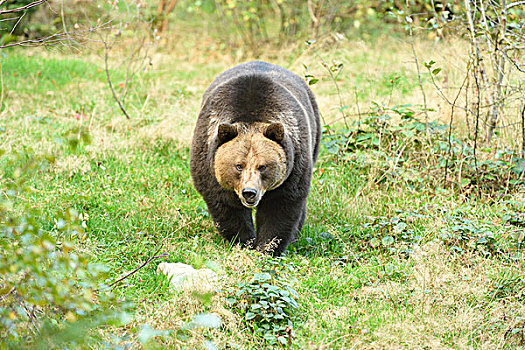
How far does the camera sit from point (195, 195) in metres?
7.03

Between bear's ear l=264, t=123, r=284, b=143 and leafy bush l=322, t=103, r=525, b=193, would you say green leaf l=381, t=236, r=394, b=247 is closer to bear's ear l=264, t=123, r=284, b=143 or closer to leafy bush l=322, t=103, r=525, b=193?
leafy bush l=322, t=103, r=525, b=193

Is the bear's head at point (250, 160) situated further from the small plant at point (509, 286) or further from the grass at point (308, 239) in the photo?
→ the small plant at point (509, 286)

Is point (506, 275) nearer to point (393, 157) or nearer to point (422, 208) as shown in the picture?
point (422, 208)

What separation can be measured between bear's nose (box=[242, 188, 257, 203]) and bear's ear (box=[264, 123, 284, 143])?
0.57 meters

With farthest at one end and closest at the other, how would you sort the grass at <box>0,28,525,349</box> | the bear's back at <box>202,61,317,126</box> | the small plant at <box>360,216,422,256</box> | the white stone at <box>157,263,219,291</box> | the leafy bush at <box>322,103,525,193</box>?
the leafy bush at <box>322,103,525,193</box>, the small plant at <box>360,216,422,256</box>, the bear's back at <box>202,61,317,126</box>, the white stone at <box>157,263,219,291</box>, the grass at <box>0,28,525,349</box>

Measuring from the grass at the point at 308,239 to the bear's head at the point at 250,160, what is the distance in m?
0.61

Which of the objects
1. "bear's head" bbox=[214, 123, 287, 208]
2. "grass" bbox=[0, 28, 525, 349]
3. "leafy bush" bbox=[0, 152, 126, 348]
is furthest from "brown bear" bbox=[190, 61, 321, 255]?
"leafy bush" bbox=[0, 152, 126, 348]

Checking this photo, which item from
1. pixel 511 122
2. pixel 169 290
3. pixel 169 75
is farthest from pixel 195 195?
pixel 169 75

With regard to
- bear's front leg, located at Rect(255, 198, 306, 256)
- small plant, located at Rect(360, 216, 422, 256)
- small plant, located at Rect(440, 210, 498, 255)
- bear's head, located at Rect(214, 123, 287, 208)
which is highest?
bear's head, located at Rect(214, 123, 287, 208)

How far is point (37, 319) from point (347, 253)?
11.1 ft

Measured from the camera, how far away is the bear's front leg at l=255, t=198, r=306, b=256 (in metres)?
5.58

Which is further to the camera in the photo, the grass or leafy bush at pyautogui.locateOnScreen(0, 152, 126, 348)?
the grass

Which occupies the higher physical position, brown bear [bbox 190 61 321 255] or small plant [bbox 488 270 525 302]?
brown bear [bbox 190 61 321 255]

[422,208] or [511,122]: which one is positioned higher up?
[511,122]
